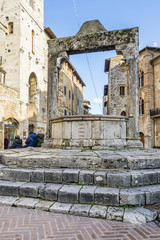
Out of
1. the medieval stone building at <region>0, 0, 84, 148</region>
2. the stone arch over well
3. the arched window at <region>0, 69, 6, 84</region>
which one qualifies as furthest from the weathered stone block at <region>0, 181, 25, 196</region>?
the arched window at <region>0, 69, 6, 84</region>

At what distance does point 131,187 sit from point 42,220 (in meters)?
1.67

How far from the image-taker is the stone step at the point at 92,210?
2.89 meters

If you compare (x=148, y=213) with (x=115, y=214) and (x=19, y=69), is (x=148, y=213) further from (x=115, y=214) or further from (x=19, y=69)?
(x=19, y=69)

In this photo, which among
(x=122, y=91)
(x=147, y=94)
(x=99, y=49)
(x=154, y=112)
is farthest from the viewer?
(x=122, y=91)

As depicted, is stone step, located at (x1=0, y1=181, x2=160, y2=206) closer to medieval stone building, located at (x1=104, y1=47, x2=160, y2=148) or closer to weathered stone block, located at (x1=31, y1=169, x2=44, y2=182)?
weathered stone block, located at (x1=31, y1=169, x2=44, y2=182)

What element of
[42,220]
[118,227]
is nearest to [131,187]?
[118,227]

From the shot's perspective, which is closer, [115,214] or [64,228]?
[64,228]

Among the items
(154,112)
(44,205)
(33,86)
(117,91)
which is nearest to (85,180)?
(44,205)

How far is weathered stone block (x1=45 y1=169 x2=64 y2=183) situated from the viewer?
12.6 feet

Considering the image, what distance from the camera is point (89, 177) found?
3.72 meters

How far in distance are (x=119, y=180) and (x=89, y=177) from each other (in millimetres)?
576

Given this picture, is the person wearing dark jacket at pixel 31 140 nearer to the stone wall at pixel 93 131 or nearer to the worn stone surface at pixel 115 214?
the stone wall at pixel 93 131

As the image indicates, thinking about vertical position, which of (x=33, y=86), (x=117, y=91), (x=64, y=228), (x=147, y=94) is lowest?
(x=64, y=228)

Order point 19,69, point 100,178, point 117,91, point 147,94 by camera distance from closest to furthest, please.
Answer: point 100,178 → point 19,69 → point 147,94 → point 117,91
